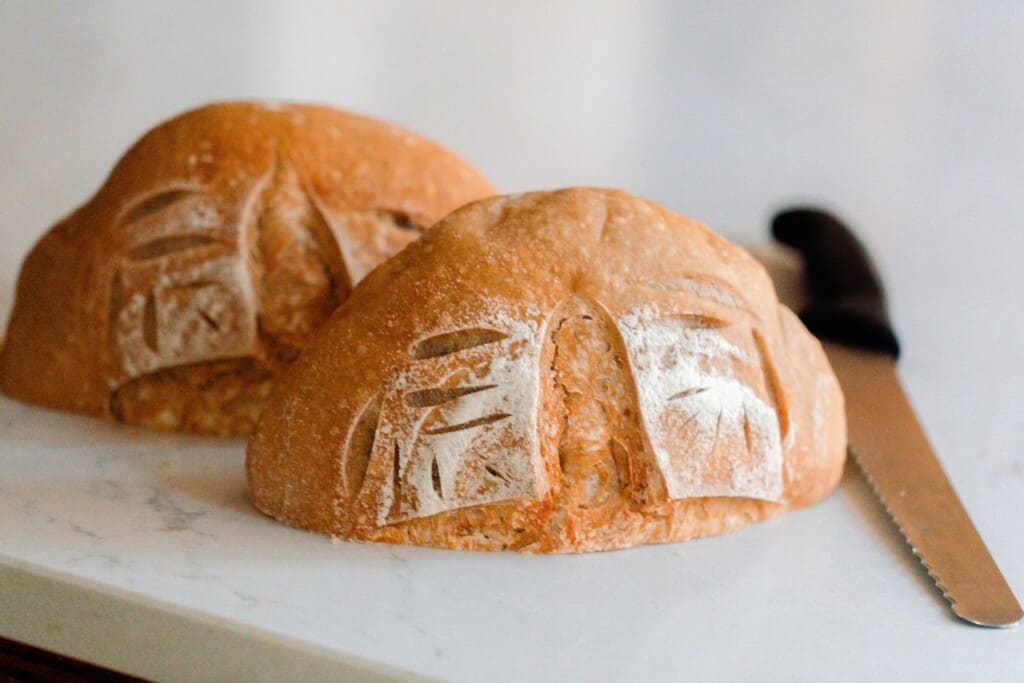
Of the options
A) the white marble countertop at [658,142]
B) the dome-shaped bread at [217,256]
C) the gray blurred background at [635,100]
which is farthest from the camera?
the gray blurred background at [635,100]

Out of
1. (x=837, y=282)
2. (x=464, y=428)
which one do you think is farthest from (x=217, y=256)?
(x=837, y=282)

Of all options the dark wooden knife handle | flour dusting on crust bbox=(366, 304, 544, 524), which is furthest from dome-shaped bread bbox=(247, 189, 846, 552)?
the dark wooden knife handle

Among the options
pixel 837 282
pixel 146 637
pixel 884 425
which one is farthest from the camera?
pixel 837 282

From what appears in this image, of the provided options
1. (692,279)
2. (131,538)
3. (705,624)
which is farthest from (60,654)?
(692,279)

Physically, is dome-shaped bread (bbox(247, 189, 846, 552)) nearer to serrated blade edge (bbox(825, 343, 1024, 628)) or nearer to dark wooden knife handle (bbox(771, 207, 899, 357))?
serrated blade edge (bbox(825, 343, 1024, 628))

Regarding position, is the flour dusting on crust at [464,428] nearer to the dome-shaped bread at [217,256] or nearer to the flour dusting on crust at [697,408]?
the flour dusting on crust at [697,408]

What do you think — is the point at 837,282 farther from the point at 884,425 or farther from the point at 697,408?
the point at 697,408

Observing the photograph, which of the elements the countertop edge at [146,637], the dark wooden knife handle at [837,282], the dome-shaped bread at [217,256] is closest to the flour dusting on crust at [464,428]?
the countertop edge at [146,637]
